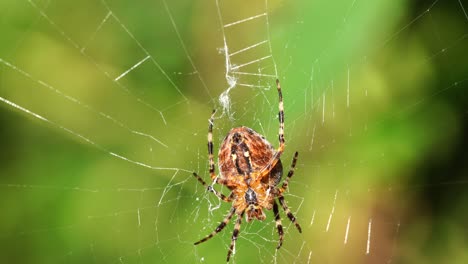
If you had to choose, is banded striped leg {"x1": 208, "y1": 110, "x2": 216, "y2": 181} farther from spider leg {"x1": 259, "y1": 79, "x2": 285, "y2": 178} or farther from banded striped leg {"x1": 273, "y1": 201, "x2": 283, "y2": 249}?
banded striped leg {"x1": 273, "y1": 201, "x2": 283, "y2": 249}

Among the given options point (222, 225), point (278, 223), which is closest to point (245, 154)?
point (222, 225)

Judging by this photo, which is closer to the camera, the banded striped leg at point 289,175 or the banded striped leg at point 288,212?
the banded striped leg at point 289,175

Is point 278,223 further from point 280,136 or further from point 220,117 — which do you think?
point 220,117

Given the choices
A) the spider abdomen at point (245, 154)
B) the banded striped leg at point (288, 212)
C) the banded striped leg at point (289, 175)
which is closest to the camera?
the spider abdomen at point (245, 154)

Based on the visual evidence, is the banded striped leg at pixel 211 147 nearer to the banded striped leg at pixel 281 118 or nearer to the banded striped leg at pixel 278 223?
the banded striped leg at pixel 281 118

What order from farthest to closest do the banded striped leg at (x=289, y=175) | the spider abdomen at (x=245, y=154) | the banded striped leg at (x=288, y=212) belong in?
the banded striped leg at (x=288, y=212) → the banded striped leg at (x=289, y=175) → the spider abdomen at (x=245, y=154)

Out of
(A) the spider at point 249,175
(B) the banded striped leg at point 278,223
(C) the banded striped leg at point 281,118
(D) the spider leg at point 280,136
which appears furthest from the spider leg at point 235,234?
(C) the banded striped leg at point 281,118

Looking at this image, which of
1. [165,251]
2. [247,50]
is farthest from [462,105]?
[165,251]

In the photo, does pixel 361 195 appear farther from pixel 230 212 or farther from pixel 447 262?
pixel 230 212
